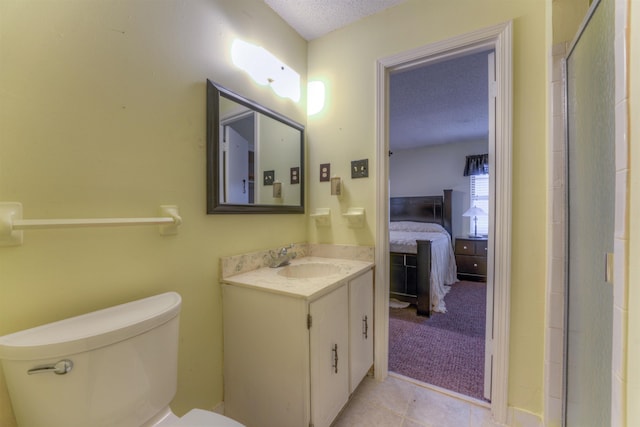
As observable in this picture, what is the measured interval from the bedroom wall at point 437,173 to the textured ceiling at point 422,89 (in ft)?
0.62

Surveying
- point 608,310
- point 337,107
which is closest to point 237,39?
point 337,107

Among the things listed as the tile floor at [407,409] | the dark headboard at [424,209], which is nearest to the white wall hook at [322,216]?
the tile floor at [407,409]

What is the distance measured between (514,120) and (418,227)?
9.40 feet

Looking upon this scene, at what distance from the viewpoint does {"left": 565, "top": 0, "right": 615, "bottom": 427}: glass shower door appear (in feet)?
2.43

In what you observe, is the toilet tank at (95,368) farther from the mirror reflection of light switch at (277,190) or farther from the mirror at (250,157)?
the mirror reflection of light switch at (277,190)

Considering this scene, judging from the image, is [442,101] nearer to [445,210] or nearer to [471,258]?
[445,210]

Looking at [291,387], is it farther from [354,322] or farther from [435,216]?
[435,216]

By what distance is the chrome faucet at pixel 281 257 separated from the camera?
158 cm

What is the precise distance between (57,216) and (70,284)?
23cm

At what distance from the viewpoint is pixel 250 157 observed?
1.50 meters

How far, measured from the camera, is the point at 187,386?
1186mm

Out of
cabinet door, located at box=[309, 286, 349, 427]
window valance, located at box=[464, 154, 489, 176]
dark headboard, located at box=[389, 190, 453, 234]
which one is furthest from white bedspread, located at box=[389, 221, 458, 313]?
cabinet door, located at box=[309, 286, 349, 427]

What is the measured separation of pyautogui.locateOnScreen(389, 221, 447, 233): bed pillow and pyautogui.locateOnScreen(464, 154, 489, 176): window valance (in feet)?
3.72

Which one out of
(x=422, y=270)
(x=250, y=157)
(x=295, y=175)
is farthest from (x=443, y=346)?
(x=250, y=157)
